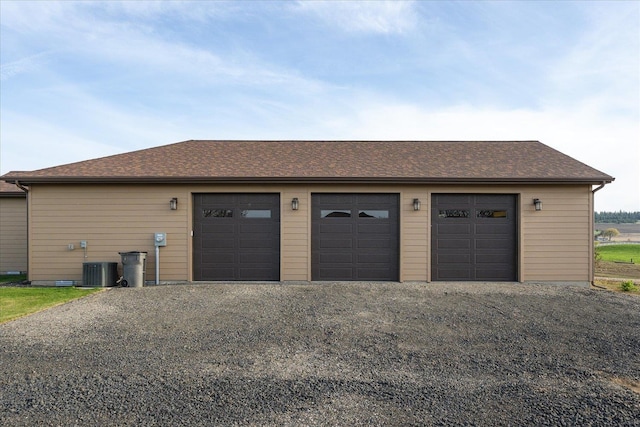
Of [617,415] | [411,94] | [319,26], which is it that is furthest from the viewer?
[411,94]

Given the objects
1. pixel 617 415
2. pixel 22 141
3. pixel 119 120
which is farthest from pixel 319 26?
pixel 22 141

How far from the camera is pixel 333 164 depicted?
10.9 m

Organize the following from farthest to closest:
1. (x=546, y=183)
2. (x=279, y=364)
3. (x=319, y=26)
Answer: (x=319, y=26), (x=546, y=183), (x=279, y=364)

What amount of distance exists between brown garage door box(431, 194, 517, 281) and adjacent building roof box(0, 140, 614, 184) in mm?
676

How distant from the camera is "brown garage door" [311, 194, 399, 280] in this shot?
1012 centimetres

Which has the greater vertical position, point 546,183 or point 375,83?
point 375,83

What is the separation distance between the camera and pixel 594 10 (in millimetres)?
10578

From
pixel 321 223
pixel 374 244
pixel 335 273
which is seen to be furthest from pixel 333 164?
pixel 335 273

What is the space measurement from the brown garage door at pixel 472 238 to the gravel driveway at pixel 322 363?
2.62 meters

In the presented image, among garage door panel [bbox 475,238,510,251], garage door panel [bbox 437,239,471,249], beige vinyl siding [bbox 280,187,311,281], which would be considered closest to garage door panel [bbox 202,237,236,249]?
beige vinyl siding [bbox 280,187,311,281]

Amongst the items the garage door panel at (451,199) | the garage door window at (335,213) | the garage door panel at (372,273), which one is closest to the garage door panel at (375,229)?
the garage door window at (335,213)

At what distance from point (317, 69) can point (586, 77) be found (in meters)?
9.64

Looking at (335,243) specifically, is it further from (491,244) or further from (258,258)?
(491,244)

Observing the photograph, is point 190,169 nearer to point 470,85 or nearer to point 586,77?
point 470,85
